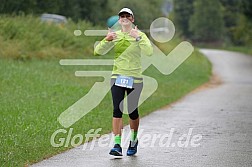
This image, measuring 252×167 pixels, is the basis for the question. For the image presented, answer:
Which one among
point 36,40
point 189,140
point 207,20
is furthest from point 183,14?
point 189,140

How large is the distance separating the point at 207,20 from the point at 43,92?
8339 cm

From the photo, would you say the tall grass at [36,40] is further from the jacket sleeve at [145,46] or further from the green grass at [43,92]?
the jacket sleeve at [145,46]

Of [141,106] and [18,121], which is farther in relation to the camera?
[141,106]

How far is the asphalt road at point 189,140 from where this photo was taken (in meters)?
9.64

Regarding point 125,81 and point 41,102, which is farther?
point 41,102

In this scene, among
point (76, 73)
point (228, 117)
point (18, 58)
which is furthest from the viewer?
point (18, 58)

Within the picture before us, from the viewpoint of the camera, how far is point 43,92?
18.1m

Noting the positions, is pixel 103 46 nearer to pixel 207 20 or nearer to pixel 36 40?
pixel 36 40

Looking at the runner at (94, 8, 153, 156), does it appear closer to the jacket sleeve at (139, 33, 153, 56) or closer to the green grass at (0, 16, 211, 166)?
the jacket sleeve at (139, 33, 153, 56)

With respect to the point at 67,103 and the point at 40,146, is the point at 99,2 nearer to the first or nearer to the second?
the point at 67,103

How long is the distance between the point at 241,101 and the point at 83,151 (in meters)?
11.9

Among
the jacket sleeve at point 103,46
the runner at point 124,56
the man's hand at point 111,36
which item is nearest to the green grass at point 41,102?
the runner at point 124,56

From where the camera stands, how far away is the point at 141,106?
1839 centimetres

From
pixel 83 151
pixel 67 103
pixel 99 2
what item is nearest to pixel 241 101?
pixel 67 103
